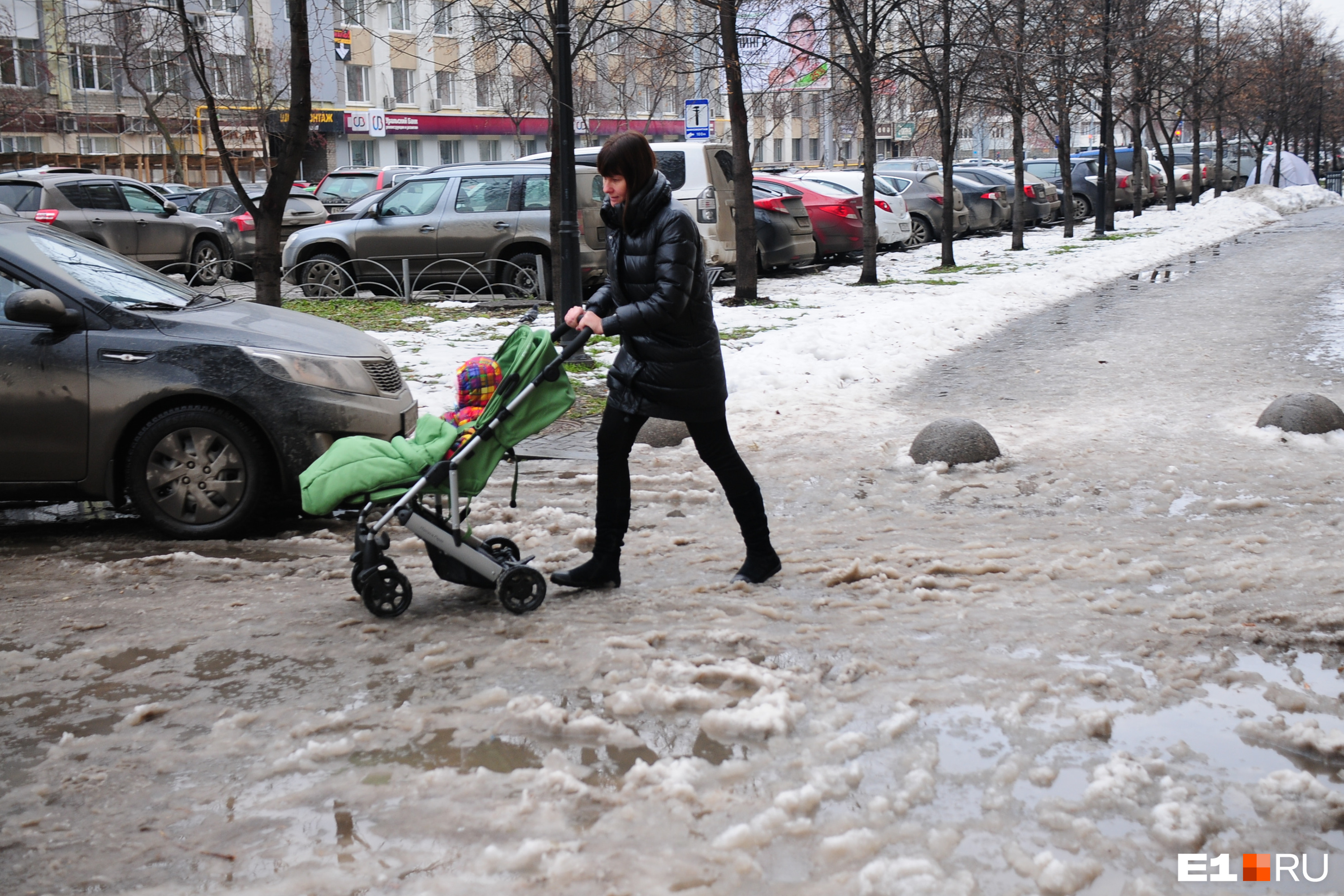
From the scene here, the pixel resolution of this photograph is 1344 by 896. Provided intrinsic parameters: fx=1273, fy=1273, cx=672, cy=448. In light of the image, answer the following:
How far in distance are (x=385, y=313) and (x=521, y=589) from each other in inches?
391

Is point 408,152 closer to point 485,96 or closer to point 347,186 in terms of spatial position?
point 485,96

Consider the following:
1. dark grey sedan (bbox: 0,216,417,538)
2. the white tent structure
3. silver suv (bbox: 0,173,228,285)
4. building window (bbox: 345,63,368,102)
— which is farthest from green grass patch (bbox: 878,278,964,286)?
building window (bbox: 345,63,368,102)

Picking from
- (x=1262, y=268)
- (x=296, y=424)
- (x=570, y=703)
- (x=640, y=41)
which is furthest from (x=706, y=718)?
(x=1262, y=268)

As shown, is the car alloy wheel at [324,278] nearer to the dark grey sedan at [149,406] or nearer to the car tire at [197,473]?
the dark grey sedan at [149,406]

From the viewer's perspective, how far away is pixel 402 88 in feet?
191

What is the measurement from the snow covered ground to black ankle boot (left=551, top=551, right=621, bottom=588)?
12cm

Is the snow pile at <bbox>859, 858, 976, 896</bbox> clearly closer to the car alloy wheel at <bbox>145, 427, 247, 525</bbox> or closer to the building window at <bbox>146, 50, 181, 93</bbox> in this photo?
the car alloy wheel at <bbox>145, 427, 247, 525</bbox>

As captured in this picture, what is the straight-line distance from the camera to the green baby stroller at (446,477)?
4898 mm

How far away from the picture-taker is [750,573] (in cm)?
532

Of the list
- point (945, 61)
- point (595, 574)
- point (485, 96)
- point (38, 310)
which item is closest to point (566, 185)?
point (38, 310)

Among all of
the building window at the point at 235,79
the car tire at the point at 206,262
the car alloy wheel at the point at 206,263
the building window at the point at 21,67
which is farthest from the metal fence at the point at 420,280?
the building window at the point at 21,67

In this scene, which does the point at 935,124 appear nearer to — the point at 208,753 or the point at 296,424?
the point at 296,424

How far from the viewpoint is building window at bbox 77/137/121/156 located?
48.9 m

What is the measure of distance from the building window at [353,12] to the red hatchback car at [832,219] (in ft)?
22.5
